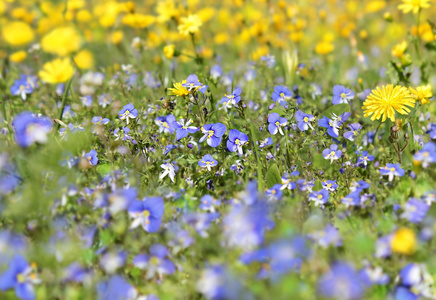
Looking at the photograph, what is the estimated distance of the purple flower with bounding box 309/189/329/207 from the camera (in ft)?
6.00

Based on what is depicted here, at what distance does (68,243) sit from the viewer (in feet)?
5.02

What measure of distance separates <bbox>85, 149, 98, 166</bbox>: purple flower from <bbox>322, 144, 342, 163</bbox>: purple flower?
46.0 inches

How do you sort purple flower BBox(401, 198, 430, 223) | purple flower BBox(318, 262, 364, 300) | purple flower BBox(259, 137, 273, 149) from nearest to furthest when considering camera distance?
purple flower BBox(318, 262, 364, 300) → purple flower BBox(401, 198, 430, 223) → purple flower BBox(259, 137, 273, 149)

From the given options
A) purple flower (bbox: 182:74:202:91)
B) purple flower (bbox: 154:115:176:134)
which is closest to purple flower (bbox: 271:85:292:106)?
purple flower (bbox: 182:74:202:91)

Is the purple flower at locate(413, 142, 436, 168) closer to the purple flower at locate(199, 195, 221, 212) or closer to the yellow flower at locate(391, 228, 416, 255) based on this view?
the yellow flower at locate(391, 228, 416, 255)

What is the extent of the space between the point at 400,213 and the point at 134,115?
1.41m

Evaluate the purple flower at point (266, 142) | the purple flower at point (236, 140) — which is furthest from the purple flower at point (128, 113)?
the purple flower at point (266, 142)

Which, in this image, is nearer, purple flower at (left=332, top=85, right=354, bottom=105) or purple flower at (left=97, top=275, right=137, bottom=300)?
purple flower at (left=97, top=275, right=137, bottom=300)

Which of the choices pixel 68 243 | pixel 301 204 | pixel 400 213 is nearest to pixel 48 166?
pixel 68 243

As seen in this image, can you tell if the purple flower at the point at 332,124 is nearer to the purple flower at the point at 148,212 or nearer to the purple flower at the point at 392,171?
the purple flower at the point at 392,171

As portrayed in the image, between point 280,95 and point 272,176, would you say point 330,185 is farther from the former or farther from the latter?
point 280,95

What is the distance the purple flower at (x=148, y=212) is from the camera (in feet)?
5.27

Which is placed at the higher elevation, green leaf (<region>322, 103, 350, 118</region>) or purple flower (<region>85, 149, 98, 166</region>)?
green leaf (<region>322, 103, 350, 118</region>)

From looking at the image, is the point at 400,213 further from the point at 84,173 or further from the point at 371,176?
the point at 84,173
